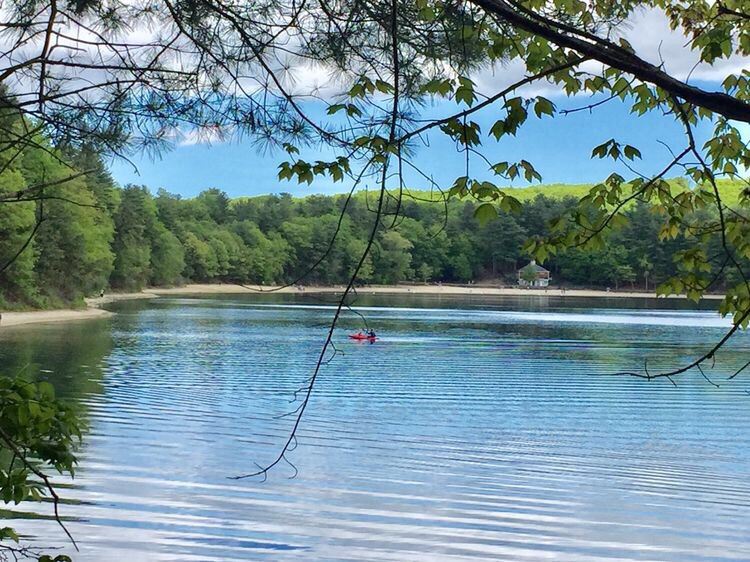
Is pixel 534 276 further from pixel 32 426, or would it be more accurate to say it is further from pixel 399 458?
pixel 32 426

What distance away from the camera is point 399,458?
13.4 meters

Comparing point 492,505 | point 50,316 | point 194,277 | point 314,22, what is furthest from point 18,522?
point 194,277

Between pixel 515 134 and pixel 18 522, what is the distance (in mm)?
7415

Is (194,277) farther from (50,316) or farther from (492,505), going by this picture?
(492,505)

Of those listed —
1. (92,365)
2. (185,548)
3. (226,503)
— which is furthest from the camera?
(92,365)

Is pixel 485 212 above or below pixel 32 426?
above

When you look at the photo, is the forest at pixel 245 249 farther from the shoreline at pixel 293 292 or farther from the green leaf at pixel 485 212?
the green leaf at pixel 485 212

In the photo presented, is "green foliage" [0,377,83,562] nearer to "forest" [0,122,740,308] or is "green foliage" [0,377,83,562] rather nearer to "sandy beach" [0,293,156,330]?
"forest" [0,122,740,308]

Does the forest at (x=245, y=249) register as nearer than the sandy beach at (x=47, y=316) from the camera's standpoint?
No

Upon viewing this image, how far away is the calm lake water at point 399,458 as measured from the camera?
29.7ft

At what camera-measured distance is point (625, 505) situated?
429 inches

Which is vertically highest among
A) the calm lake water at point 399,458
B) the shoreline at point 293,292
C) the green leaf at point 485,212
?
the green leaf at point 485,212

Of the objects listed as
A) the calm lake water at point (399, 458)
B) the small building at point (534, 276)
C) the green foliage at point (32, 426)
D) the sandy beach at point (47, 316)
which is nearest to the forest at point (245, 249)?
the sandy beach at point (47, 316)

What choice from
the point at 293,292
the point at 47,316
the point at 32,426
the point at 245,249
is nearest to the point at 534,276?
the point at 293,292
